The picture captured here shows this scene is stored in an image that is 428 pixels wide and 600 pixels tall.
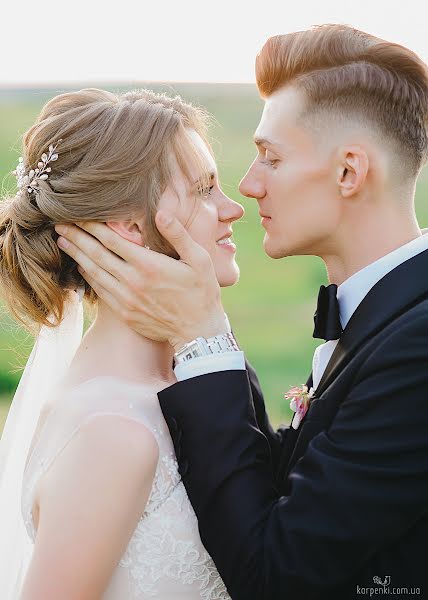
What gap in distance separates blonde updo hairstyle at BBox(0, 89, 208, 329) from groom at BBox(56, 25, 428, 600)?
121 millimetres

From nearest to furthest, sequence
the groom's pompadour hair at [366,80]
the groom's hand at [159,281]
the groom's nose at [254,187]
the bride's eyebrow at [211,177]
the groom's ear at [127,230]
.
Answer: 1. the groom's hand at [159,281]
2. the groom's ear at [127,230]
3. the bride's eyebrow at [211,177]
4. the groom's pompadour hair at [366,80]
5. the groom's nose at [254,187]

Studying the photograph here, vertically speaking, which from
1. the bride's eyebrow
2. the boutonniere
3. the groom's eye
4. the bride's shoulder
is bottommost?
the boutonniere

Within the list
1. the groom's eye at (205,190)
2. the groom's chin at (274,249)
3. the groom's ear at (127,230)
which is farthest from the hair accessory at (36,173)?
the groom's chin at (274,249)

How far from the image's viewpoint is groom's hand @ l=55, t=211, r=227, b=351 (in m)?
3.02

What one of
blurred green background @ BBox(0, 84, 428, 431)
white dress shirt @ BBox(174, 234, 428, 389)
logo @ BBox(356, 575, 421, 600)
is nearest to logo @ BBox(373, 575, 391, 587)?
logo @ BBox(356, 575, 421, 600)

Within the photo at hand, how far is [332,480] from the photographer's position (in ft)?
8.73

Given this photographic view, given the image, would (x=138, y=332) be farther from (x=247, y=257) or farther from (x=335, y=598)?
(x=247, y=257)

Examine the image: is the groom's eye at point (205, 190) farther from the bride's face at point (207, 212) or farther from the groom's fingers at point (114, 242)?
the groom's fingers at point (114, 242)

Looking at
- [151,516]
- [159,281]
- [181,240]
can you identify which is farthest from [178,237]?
[151,516]

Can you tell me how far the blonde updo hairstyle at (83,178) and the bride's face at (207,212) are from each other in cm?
4

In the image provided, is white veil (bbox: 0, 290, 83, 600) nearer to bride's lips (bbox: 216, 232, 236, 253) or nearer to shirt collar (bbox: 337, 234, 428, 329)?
bride's lips (bbox: 216, 232, 236, 253)

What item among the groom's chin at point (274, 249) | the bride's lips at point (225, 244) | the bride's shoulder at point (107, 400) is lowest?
the bride's shoulder at point (107, 400)

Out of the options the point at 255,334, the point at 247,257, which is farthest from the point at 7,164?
the point at 255,334

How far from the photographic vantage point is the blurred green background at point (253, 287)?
1170 cm
